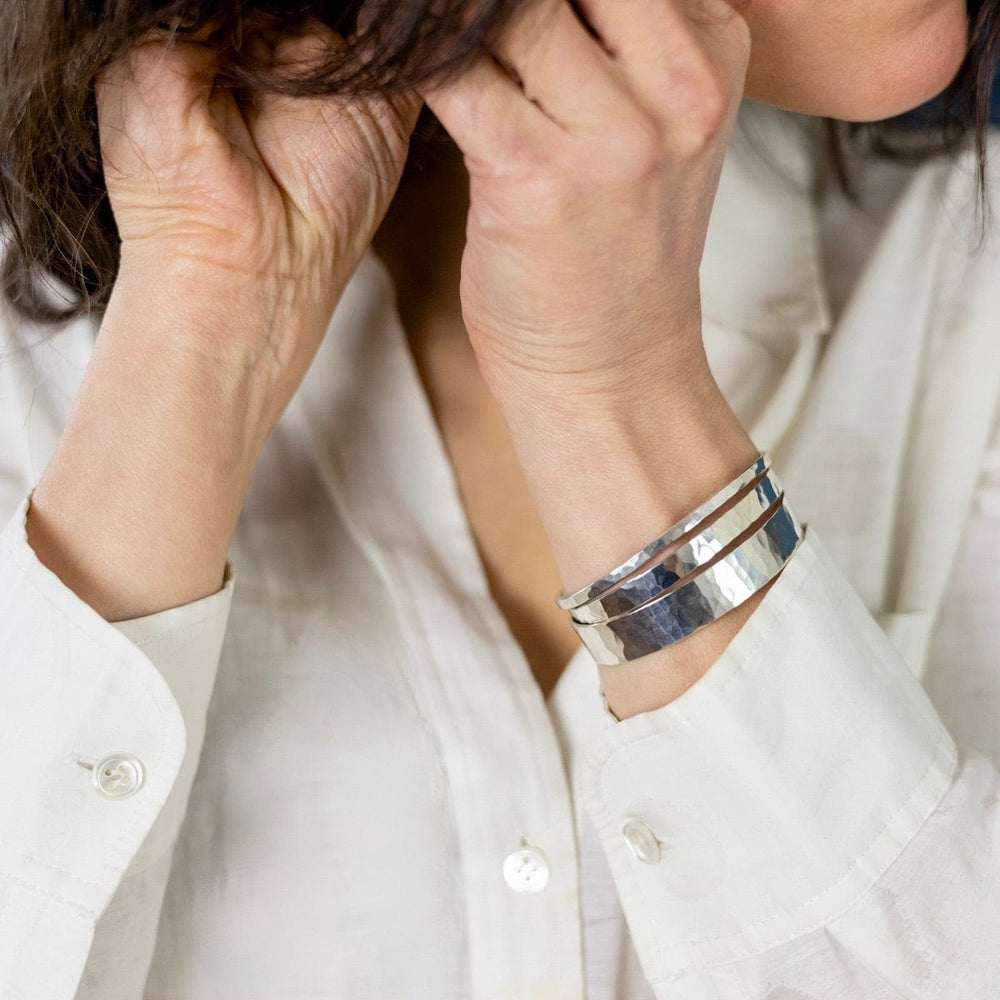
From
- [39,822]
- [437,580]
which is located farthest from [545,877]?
[39,822]

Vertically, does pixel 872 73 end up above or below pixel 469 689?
above

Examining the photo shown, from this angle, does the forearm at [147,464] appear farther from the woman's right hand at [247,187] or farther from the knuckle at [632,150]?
the knuckle at [632,150]

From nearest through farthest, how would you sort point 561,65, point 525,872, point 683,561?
point 561,65 < point 683,561 < point 525,872

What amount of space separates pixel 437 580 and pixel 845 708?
→ 13.6 inches

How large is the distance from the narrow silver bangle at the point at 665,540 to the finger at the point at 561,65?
0.82 ft

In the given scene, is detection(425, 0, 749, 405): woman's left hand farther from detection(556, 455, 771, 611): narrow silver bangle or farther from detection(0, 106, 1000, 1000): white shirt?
detection(0, 106, 1000, 1000): white shirt

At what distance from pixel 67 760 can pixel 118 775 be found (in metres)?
0.03

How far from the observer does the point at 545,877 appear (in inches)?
30.9

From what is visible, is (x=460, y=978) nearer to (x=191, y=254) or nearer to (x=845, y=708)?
(x=845, y=708)

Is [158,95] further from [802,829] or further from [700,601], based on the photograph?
[802,829]

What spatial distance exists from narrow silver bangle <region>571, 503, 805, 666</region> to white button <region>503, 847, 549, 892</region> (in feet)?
0.63

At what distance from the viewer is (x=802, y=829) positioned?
688 millimetres

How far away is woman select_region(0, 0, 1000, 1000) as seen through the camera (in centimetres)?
64

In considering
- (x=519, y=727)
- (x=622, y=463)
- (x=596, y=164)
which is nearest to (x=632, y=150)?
(x=596, y=164)
